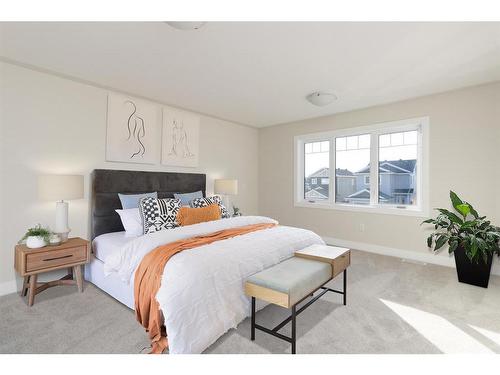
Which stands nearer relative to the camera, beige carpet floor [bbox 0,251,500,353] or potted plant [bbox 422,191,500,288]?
beige carpet floor [bbox 0,251,500,353]

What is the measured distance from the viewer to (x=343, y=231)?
4547 mm

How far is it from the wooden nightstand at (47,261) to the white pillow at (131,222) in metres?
0.41

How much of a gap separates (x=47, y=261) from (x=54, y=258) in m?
0.06

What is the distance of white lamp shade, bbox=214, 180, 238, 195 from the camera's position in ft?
14.6

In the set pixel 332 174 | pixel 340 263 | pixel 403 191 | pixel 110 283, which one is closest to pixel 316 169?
pixel 332 174

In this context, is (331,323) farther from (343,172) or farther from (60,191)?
(343,172)

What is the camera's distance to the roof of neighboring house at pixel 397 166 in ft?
12.9

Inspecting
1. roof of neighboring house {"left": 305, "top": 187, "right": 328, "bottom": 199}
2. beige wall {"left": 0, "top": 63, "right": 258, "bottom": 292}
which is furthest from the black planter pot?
beige wall {"left": 0, "top": 63, "right": 258, "bottom": 292}

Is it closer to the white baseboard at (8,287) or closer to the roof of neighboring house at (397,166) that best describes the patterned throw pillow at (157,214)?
the white baseboard at (8,287)

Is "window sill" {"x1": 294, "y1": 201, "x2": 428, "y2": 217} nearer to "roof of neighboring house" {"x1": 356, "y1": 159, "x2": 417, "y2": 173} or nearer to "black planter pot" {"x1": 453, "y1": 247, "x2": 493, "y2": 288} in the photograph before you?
"roof of neighboring house" {"x1": 356, "y1": 159, "x2": 417, "y2": 173}

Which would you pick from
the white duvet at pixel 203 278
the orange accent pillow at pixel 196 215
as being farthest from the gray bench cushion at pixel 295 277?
the orange accent pillow at pixel 196 215

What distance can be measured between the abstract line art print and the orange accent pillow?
1146 mm

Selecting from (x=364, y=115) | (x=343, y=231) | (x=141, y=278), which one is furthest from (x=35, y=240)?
(x=364, y=115)

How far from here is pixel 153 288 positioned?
1.85 m
